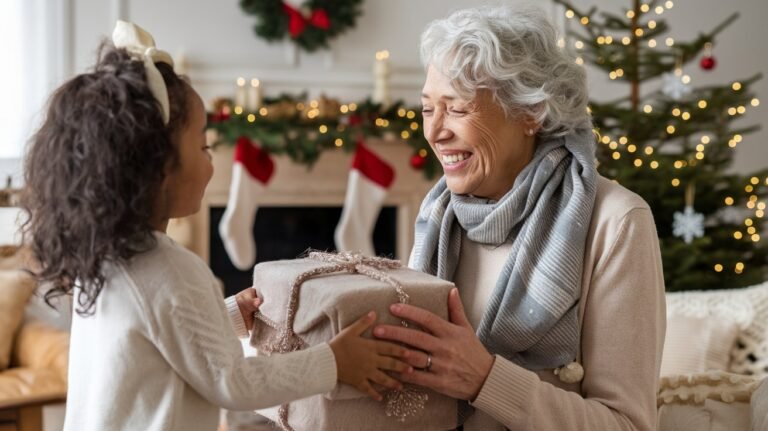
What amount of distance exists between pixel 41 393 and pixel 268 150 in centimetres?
180

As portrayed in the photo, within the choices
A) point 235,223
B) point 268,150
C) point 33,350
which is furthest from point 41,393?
point 268,150

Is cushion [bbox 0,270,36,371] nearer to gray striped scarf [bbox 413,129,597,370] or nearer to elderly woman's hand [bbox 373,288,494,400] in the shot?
gray striped scarf [bbox 413,129,597,370]

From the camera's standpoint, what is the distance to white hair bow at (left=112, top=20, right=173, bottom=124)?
1.21 meters

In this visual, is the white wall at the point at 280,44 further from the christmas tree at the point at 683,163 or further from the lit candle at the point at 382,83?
the christmas tree at the point at 683,163

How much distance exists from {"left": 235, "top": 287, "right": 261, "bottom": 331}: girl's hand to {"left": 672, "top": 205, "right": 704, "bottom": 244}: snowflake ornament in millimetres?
2813

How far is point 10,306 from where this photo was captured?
3.47m

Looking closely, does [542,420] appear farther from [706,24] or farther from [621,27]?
[706,24]

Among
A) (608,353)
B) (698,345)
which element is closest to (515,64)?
(608,353)

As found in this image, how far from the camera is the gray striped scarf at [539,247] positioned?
145 cm

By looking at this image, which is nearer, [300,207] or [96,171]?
[96,171]

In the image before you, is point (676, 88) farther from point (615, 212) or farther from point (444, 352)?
point (444, 352)

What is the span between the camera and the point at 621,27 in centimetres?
414

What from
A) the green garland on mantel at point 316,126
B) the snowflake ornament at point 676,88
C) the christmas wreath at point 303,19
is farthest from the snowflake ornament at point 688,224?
the christmas wreath at point 303,19

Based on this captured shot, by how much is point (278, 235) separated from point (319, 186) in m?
0.38
